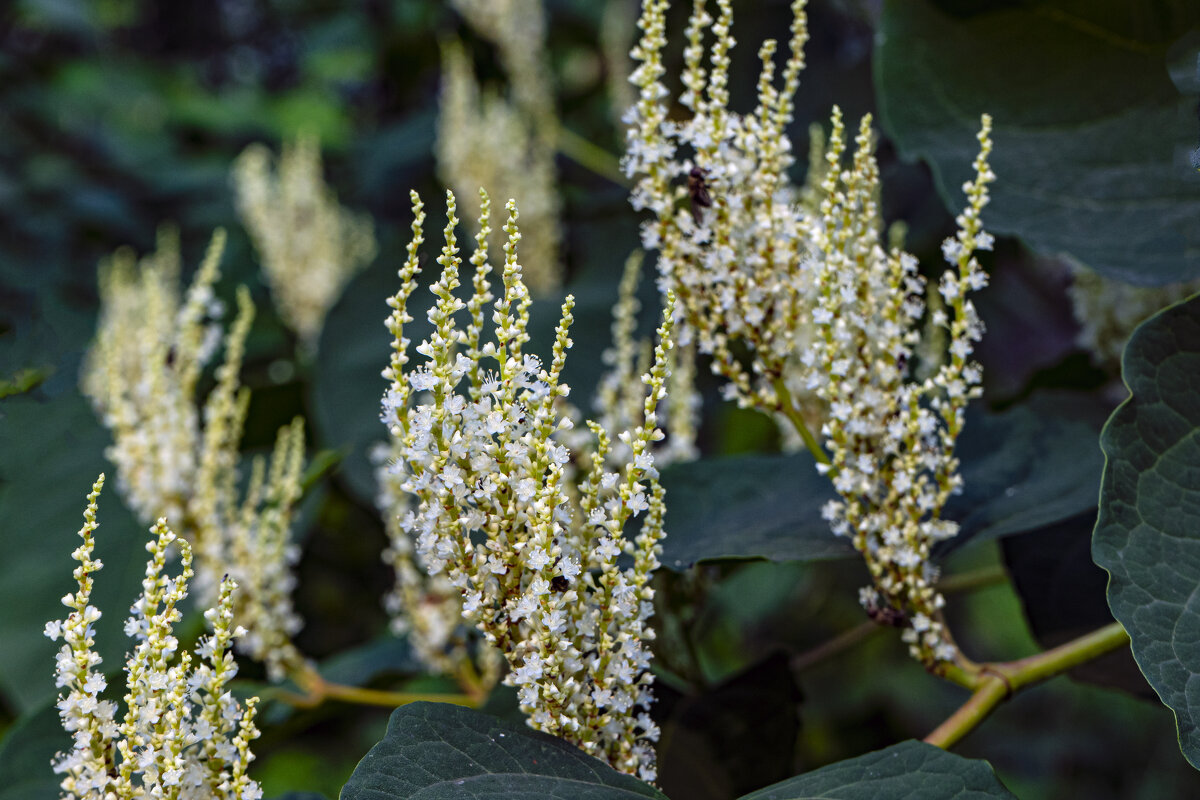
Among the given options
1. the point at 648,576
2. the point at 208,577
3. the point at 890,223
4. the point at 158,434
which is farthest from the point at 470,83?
the point at 648,576

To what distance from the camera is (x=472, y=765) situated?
1.80 feet

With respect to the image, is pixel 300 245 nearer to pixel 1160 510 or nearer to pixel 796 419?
pixel 796 419

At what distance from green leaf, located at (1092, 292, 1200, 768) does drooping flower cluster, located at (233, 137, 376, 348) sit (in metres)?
1.28

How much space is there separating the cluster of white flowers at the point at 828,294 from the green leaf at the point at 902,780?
11 cm

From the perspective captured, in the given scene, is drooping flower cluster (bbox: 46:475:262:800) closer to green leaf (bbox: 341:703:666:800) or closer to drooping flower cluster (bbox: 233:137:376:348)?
green leaf (bbox: 341:703:666:800)

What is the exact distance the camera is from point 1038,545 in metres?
0.87

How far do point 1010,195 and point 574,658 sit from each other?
1.75 feet

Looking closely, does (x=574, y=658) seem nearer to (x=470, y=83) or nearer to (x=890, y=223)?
(x=890, y=223)

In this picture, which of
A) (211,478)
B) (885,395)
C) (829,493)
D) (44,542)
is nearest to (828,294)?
(885,395)

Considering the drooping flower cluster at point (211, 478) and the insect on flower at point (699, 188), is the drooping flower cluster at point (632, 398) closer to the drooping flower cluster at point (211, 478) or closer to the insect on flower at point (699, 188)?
the insect on flower at point (699, 188)

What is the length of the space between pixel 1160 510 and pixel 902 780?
0.77ft

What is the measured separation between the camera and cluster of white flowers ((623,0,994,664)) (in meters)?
0.66

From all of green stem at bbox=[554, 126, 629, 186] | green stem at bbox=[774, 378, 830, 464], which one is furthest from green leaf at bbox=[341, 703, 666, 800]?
green stem at bbox=[554, 126, 629, 186]

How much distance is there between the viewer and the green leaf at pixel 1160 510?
0.57 m
